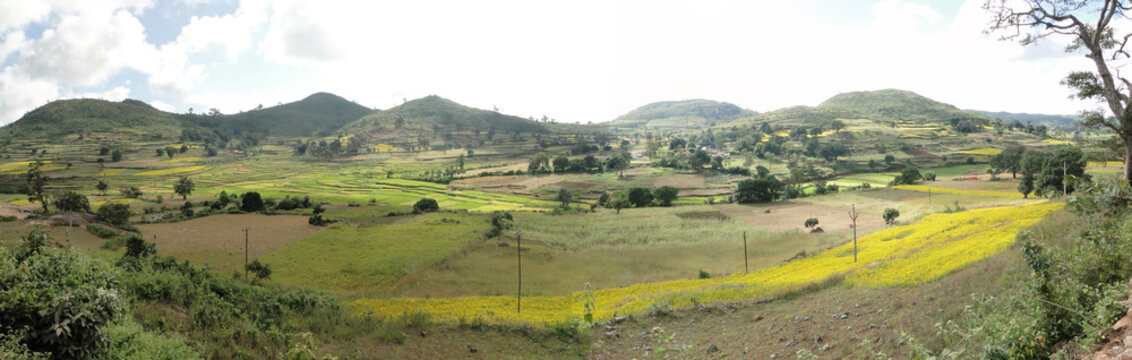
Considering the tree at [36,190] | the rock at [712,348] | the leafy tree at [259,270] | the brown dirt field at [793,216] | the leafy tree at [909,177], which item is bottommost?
the brown dirt field at [793,216]

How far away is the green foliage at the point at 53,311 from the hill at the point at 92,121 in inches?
5241

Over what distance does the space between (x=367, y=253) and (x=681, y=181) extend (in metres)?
59.6

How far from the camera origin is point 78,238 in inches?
1225

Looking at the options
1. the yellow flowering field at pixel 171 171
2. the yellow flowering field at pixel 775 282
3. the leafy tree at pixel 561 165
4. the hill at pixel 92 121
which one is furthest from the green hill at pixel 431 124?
the yellow flowering field at pixel 775 282

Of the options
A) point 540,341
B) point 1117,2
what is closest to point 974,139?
point 1117,2

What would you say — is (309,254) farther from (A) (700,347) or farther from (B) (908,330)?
(B) (908,330)

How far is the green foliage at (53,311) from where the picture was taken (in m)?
6.62

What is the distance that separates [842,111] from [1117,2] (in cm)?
19832

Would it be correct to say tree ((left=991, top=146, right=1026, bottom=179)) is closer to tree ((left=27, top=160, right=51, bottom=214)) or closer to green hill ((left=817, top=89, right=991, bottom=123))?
tree ((left=27, top=160, right=51, bottom=214))

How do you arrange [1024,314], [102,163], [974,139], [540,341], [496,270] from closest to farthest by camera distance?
[1024,314] < [540,341] < [496,270] < [102,163] < [974,139]

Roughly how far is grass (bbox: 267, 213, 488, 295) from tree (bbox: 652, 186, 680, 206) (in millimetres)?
29725

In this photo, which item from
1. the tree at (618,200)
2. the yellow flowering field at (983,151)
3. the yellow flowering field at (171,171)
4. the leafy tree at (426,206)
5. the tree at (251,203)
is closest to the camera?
the tree at (251,203)

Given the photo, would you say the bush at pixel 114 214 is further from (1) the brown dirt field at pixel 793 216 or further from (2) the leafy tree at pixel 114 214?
(1) the brown dirt field at pixel 793 216

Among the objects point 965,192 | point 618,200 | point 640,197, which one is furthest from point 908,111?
point 618,200
